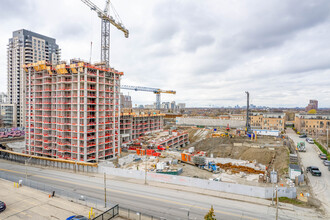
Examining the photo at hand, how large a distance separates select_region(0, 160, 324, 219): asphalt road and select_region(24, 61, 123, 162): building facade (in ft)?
49.4

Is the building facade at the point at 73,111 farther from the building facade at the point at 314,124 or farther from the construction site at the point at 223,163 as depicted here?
the building facade at the point at 314,124

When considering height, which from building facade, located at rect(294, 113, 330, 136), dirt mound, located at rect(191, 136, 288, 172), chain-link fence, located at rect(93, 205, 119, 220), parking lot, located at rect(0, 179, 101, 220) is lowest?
dirt mound, located at rect(191, 136, 288, 172)

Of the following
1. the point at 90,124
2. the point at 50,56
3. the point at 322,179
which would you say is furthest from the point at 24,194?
the point at 50,56

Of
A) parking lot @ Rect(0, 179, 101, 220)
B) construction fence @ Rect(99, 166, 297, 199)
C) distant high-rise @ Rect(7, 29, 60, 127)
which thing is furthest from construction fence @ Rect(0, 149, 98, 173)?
distant high-rise @ Rect(7, 29, 60, 127)

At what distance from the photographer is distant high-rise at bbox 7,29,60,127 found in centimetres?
13900

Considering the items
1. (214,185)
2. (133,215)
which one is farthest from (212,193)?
(133,215)

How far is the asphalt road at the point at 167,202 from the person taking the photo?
Result: 29406 mm

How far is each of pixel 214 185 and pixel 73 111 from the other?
44.0m

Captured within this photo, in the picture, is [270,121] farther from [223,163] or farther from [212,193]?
[212,193]

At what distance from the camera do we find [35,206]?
30.1 m

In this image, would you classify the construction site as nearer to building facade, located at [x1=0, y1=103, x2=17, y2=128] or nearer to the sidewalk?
the sidewalk

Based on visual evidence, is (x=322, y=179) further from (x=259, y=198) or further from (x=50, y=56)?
(x=50, y=56)

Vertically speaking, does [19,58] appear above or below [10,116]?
above

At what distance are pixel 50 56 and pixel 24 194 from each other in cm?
14878
